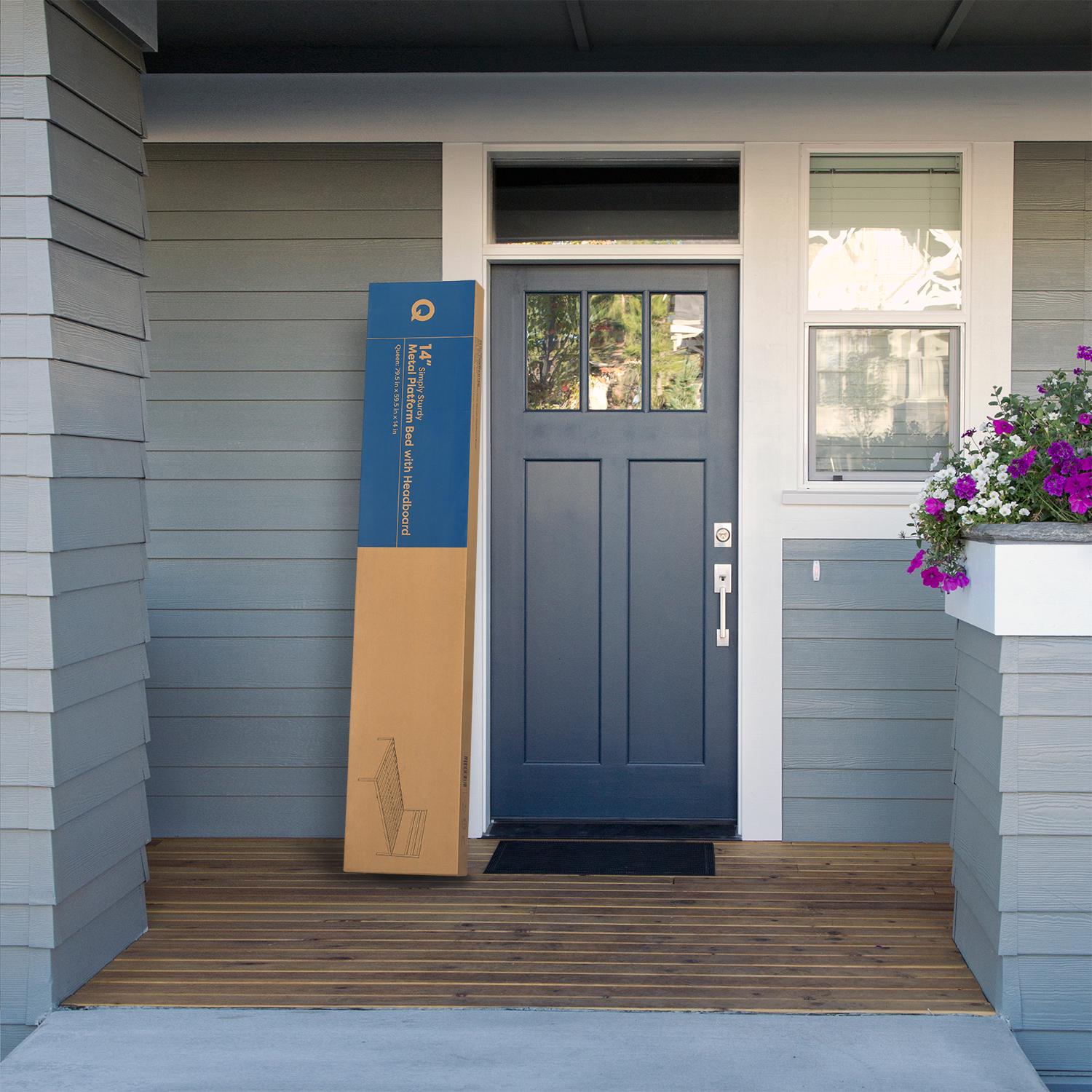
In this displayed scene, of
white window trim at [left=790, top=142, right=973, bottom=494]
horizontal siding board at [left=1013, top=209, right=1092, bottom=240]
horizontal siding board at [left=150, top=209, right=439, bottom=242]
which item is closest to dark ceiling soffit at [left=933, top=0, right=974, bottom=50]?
white window trim at [left=790, top=142, right=973, bottom=494]

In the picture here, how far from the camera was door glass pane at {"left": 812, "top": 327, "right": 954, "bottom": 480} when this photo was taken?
3.74 metres

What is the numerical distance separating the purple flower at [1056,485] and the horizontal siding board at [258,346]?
7.62 feet

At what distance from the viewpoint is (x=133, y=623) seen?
9.42 feet

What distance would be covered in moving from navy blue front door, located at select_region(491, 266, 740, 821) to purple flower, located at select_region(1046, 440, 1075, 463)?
59.7 inches

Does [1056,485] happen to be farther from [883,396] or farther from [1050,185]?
[1050,185]

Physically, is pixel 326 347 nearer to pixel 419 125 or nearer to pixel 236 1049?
pixel 419 125

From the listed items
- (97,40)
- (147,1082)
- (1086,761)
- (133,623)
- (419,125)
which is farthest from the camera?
(419,125)

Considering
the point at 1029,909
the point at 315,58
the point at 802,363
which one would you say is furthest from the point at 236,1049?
the point at 315,58

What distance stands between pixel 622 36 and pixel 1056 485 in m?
2.23

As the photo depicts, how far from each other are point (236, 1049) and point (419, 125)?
9.63 ft

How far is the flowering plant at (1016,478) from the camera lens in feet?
7.80

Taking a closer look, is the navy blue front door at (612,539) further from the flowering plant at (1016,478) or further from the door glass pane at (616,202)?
the flowering plant at (1016,478)

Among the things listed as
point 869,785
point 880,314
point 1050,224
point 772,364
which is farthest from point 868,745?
point 1050,224

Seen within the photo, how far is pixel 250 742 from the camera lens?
3.81 metres
